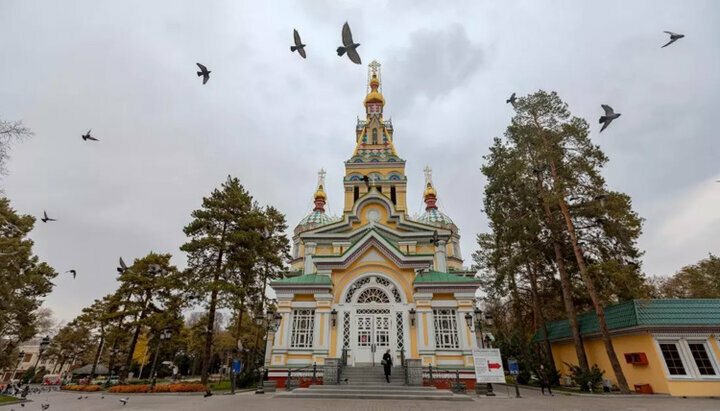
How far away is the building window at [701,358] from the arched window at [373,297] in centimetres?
1327

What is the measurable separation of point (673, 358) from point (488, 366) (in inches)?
320

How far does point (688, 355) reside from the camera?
44.5 ft

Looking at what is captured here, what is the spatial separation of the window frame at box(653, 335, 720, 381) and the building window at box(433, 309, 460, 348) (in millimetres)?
8302

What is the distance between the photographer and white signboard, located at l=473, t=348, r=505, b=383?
12742mm

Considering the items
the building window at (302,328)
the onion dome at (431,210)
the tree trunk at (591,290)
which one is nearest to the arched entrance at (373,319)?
the building window at (302,328)

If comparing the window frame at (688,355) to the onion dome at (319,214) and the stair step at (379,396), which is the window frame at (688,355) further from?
the onion dome at (319,214)

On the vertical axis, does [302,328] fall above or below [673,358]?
above

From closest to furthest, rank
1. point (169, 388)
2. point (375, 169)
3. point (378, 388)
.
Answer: point (378, 388) < point (169, 388) < point (375, 169)

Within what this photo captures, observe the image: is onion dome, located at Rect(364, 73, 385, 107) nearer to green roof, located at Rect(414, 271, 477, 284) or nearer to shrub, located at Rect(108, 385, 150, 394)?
green roof, located at Rect(414, 271, 477, 284)

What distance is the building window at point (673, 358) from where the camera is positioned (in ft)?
44.2

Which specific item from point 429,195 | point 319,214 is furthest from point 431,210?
point 319,214

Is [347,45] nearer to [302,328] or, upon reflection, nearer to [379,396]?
[379,396]

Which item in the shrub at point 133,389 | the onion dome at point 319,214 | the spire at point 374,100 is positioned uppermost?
the spire at point 374,100

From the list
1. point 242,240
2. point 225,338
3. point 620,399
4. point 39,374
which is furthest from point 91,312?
point 620,399
